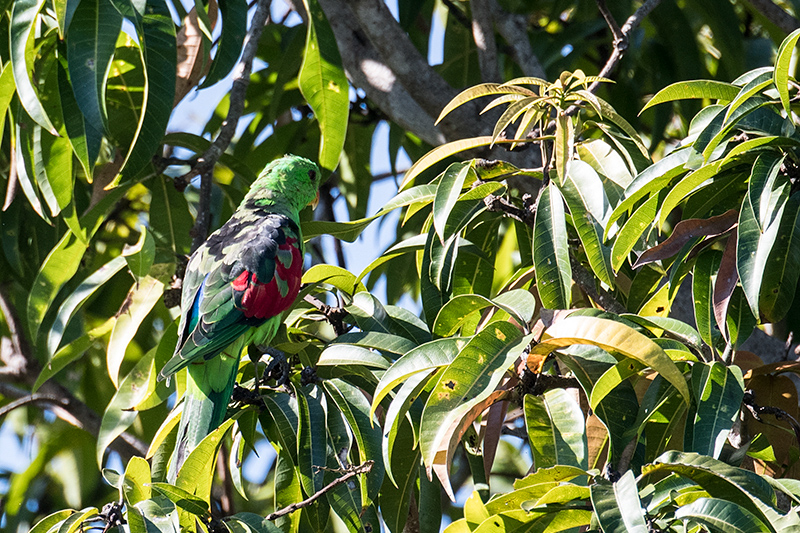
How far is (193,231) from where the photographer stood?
328 cm

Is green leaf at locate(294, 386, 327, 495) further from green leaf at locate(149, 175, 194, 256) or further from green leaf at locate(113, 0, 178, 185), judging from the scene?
green leaf at locate(149, 175, 194, 256)

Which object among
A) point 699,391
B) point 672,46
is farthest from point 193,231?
point 672,46

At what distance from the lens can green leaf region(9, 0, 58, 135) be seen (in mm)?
2725

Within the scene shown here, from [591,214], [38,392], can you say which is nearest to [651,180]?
[591,214]

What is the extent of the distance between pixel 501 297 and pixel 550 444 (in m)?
0.42

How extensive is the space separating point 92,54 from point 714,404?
87.2 inches

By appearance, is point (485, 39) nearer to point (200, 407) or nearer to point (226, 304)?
point (226, 304)

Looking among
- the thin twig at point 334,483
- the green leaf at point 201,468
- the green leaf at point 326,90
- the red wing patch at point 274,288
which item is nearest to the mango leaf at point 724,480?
the thin twig at point 334,483

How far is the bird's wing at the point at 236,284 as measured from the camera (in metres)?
2.82

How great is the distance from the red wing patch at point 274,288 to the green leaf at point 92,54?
71cm

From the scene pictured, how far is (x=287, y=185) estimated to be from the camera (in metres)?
3.68

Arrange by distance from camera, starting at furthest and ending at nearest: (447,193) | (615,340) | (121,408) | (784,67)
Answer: (121,408) < (447,193) < (784,67) < (615,340)

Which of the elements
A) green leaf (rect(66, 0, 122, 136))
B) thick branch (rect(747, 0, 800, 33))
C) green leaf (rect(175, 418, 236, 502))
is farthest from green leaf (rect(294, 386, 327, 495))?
thick branch (rect(747, 0, 800, 33))

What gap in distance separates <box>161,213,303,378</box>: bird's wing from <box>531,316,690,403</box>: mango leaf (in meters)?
1.19
